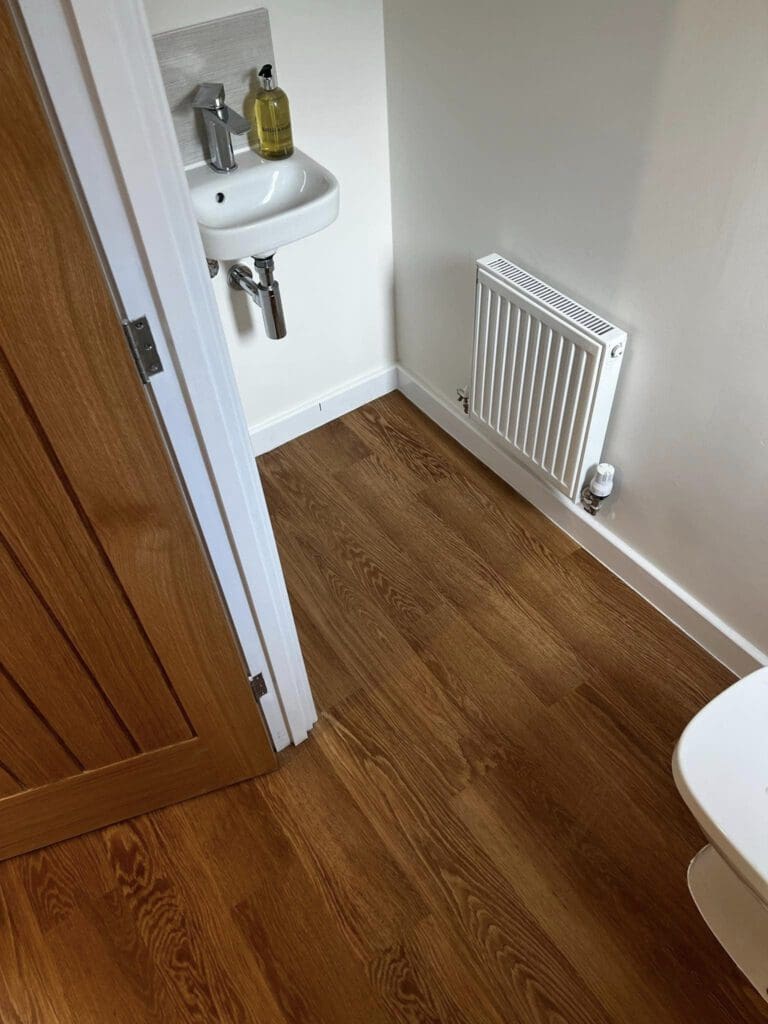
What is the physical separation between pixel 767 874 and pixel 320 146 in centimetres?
180

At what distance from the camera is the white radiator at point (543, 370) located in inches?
66.8

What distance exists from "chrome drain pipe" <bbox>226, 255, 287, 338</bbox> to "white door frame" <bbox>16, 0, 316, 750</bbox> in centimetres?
85

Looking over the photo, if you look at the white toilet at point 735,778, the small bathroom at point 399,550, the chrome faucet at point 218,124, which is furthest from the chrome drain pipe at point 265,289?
the white toilet at point 735,778

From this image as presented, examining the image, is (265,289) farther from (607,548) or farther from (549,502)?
(607,548)

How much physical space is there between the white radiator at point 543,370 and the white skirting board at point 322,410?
49 centimetres

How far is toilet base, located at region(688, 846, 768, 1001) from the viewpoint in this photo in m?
1.45

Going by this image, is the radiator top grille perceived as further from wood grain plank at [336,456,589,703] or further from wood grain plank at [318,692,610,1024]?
wood grain plank at [318,692,610,1024]

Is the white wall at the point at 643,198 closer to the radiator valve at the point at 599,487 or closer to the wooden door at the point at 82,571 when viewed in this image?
the radiator valve at the point at 599,487

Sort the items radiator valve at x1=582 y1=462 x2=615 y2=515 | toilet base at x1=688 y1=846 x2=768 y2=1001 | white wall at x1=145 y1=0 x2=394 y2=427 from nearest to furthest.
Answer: toilet base at x1=688 y1=846 x2=768 y2=1001 → white wall at x1=145 y1=0 x2=394 y2=427 → radiator valve at x1=582 y1=462 x2=615 y2=515

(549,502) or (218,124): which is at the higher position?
(218,124)

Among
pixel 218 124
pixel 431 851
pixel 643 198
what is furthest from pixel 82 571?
pixel 643 198

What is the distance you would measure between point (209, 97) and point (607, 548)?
1.41m

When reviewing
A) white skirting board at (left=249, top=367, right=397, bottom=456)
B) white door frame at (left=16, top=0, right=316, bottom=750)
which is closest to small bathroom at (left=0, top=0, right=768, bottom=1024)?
white door frame at (left=16, top=0, right=316, bottom=750)

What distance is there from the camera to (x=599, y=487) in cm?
191
